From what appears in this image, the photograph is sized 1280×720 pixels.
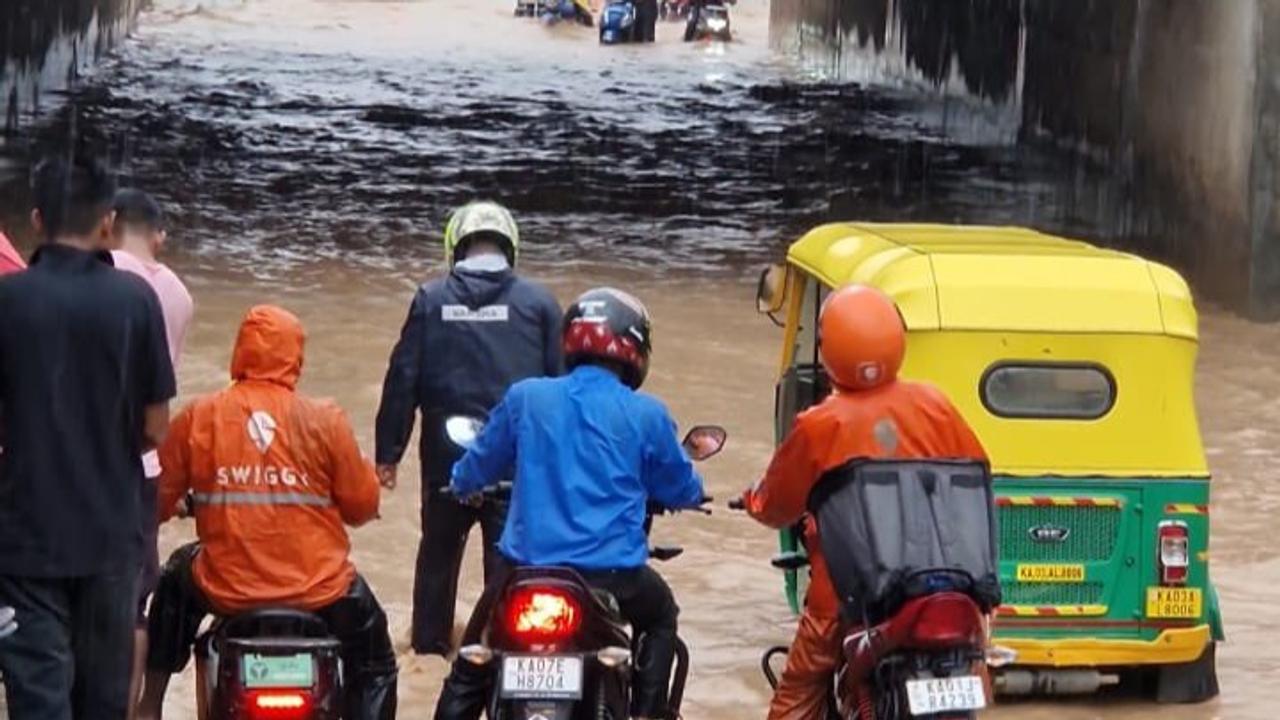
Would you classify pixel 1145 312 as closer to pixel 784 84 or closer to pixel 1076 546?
pixel 1076 546

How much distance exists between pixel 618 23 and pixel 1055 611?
159 feet

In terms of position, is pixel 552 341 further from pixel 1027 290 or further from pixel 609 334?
pixel 609 334

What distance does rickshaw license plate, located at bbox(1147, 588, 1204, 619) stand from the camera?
859 cm

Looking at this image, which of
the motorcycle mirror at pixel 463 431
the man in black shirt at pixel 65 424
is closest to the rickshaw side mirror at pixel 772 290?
the motorcycle mirror at pixel 463 431

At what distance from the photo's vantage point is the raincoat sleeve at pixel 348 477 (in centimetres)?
648

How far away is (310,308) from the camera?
19219 mm

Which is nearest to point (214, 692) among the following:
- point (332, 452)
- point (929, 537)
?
point (332, 452)

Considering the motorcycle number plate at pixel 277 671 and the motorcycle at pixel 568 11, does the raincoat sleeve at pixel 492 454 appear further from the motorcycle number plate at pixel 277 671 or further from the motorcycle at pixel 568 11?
the motorcycle at pixel 568 11

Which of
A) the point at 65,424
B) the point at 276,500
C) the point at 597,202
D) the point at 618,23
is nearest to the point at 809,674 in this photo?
the point at 276,500

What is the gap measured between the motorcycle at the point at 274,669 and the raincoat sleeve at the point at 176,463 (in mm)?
439

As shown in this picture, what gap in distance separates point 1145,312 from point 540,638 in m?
3.42

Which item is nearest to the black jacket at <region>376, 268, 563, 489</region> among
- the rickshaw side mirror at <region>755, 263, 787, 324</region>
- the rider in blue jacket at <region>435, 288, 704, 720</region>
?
the rickshaw side mirror at <region>755, 263, 787, 324</region>

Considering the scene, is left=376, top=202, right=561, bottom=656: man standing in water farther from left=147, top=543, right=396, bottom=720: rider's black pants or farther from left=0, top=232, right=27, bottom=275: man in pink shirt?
left=0, top=232, right=27, bottom=275: man in pink shirt

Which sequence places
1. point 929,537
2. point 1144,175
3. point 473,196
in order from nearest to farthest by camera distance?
point 929,537 → point 1144,175 → point 473,196
